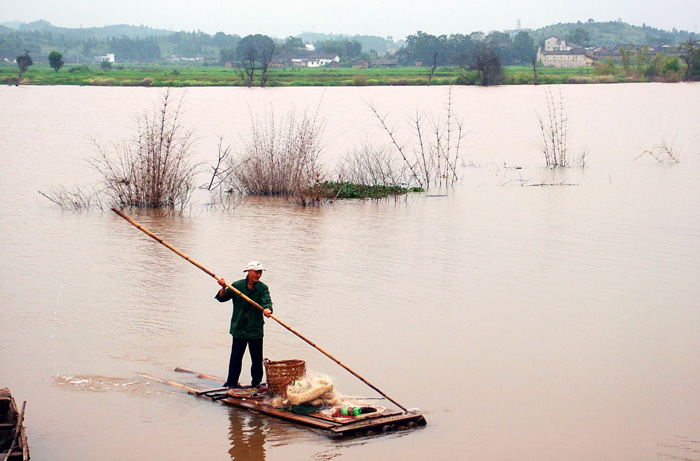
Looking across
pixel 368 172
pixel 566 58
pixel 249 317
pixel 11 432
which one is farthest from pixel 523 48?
pixel 11 432

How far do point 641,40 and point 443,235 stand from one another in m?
192

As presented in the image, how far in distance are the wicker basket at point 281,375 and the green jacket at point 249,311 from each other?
40 centimetres

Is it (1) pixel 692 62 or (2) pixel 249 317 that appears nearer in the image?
(2) pixel 249 317

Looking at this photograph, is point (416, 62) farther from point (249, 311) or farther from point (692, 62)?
point (249, 311)

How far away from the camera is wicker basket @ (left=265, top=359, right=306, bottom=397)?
6531mm

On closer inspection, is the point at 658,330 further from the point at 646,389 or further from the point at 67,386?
the point at 67,386

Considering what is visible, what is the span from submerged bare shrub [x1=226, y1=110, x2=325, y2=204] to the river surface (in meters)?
0.57

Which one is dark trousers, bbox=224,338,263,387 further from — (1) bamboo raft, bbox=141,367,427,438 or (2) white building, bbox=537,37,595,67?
(2) white building, bbox=537,37,595,67

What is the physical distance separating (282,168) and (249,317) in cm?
1139

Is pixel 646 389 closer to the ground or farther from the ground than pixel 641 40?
closer to the ground

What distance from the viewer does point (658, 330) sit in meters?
9.42

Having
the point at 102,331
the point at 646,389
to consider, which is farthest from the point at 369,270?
the point at 646,389

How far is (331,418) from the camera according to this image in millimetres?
6207

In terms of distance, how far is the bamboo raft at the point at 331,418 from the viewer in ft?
20.0
